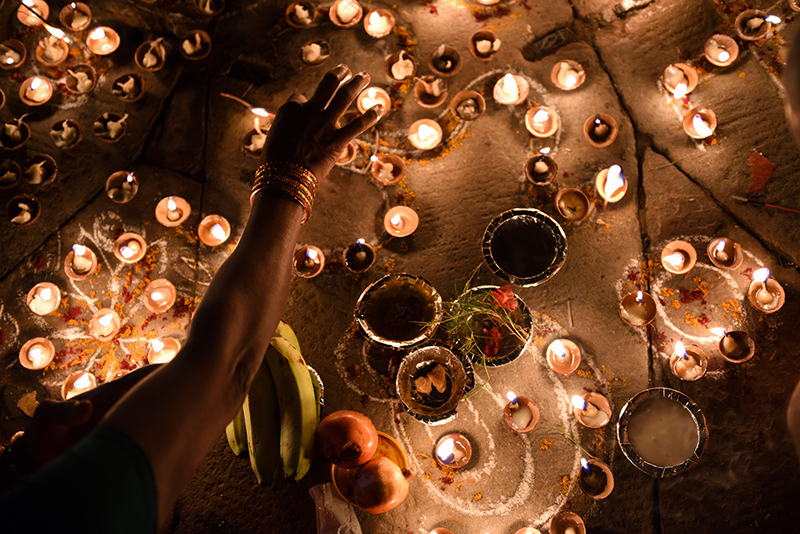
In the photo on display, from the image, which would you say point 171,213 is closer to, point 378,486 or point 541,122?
point 378,486

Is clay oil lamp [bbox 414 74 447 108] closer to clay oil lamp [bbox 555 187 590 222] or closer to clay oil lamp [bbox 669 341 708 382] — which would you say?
clay oil lamp [bbox 555 187 590 222]

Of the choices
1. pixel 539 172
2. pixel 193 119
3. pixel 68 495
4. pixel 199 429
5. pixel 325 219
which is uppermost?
pixel 193 119

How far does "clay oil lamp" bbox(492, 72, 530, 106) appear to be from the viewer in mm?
3629

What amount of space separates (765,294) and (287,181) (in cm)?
352

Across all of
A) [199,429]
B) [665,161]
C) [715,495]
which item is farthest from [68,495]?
[665,161]

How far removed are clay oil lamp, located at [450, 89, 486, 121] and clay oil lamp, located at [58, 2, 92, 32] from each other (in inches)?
139

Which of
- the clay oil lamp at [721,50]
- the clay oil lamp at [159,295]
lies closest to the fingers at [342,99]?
the clay oil lamp at [159,295]

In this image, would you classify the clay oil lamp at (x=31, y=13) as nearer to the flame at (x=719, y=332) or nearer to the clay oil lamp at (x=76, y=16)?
the clay oil lamp at (x=76, y=16)

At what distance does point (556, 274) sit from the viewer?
141 inches

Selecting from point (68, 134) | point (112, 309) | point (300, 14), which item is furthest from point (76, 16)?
point (112, 309)

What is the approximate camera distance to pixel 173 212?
377 cm

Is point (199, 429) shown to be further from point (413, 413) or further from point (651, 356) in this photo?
point (651, 356)

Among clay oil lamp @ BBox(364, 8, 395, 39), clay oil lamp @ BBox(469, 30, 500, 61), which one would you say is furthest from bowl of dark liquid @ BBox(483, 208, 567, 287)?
clay oil lamp @ BBox(364, 8, 395, 39)

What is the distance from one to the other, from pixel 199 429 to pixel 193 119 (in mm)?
3494
